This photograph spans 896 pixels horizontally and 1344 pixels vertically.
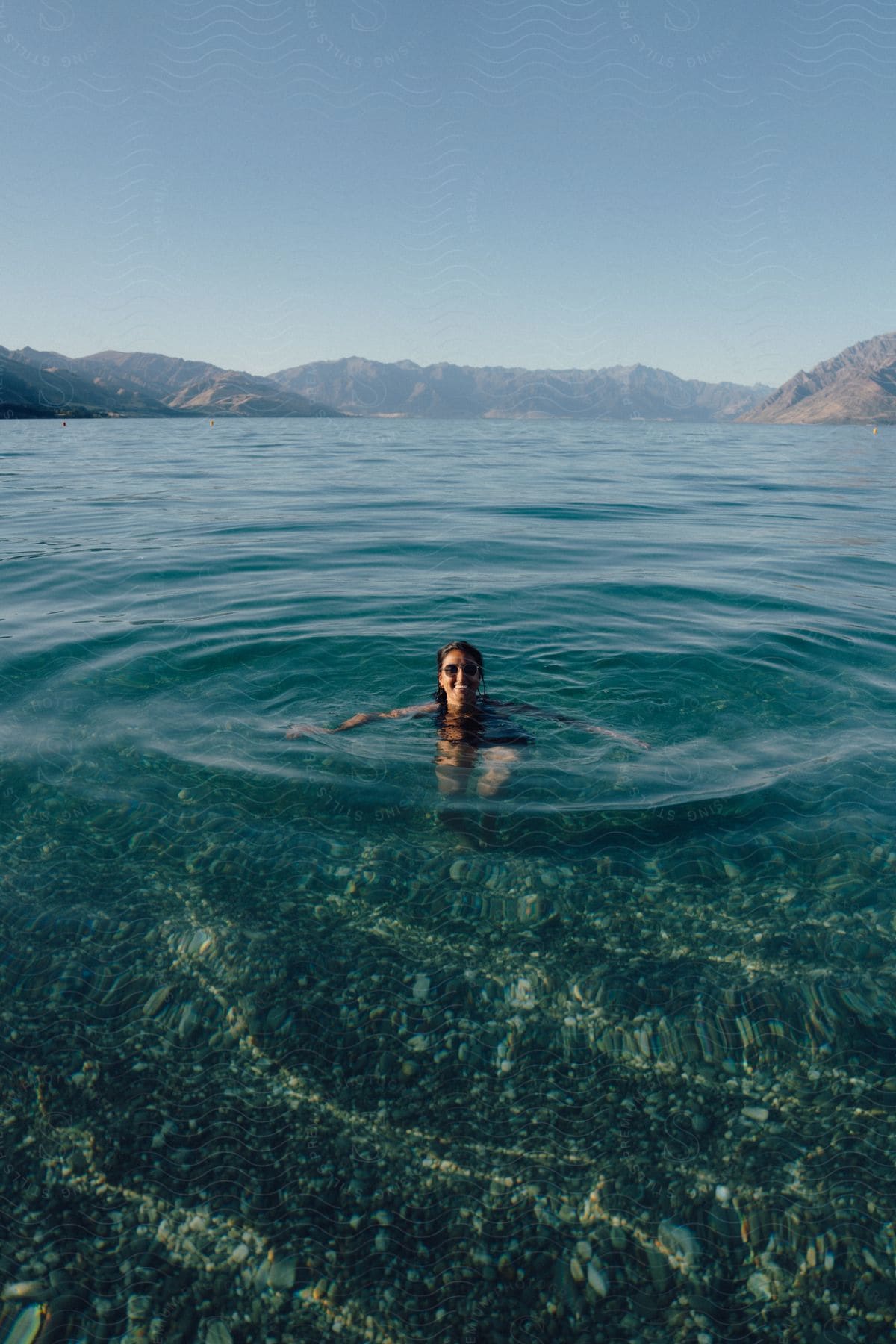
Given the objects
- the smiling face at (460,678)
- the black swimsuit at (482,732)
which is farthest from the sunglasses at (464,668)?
the black swimsuit at (482,732)

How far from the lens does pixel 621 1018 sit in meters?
4.65

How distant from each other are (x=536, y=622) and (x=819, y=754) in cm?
575

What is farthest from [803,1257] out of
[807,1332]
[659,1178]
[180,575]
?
[180,575]

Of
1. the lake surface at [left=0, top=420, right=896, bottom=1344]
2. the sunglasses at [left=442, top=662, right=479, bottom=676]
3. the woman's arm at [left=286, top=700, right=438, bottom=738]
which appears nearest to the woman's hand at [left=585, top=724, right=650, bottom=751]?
the lake surface at [left=0, top=420, right=896, bottom=1344]

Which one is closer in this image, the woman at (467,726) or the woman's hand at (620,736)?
the woman at (467,726)

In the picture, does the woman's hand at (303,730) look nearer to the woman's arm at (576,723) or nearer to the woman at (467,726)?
the woman at (467,726)

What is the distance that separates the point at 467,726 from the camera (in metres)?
8.11

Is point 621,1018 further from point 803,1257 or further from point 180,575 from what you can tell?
point 180,575

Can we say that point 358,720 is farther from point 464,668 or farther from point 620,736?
point 620,736

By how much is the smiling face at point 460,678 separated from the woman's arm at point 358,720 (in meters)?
0.79

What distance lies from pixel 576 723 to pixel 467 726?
1.45 m

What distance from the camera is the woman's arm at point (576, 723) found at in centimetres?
828

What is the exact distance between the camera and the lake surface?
133 inches

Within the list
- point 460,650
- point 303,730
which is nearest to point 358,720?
point 303,730
